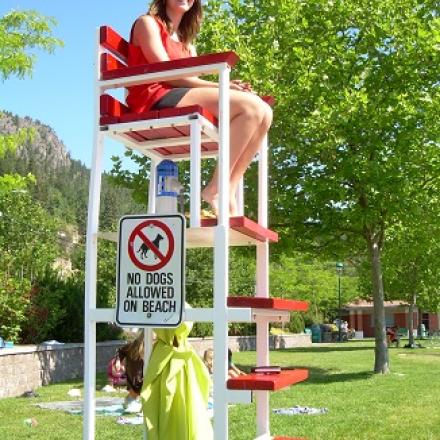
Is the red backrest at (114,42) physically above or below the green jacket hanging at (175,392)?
above

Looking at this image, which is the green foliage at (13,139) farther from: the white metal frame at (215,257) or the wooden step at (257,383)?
the wooden step at (257,383)

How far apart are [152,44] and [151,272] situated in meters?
1.37

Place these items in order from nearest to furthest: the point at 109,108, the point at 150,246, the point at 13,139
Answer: the point at 150,246 → the point at 109,108 → the point at 13,139

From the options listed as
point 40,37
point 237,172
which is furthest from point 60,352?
point 237,172

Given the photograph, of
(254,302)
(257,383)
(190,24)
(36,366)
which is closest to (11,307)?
(36,366)

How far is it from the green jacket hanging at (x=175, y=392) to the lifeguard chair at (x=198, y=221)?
0.92 ft

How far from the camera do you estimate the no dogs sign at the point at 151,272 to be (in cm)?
340

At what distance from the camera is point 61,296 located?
1953 centimetres

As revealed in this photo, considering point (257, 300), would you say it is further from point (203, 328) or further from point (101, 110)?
point (203, 328)

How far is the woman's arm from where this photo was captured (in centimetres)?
386

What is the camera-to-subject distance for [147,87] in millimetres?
3900

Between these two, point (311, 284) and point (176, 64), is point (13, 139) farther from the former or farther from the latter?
point (311, 284)

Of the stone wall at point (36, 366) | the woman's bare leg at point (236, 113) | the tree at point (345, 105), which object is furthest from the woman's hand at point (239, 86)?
the tree at point (345, 105)

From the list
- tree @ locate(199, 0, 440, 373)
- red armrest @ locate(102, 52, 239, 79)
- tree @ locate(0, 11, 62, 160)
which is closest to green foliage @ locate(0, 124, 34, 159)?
tree @ locate(0, 11, 62, 160)
